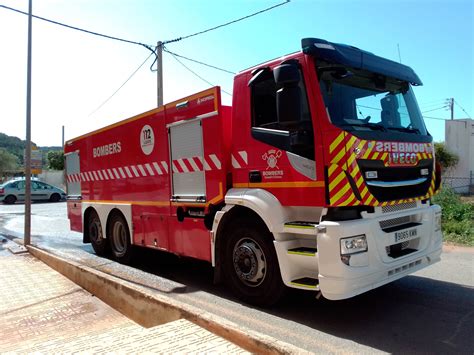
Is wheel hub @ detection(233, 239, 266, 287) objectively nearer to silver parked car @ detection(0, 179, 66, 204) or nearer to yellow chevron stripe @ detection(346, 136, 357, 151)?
yellow chevron stripe @ detection(346, 136, 357, 151)

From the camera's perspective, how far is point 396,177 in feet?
14.9

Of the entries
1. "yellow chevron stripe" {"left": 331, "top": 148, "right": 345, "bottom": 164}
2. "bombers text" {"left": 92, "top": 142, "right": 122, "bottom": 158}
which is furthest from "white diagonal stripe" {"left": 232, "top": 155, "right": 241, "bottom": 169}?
"bombers text" {"left": 92, "top": 142, "right": 122, "bottom": 158}

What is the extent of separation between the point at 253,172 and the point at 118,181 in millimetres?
3730

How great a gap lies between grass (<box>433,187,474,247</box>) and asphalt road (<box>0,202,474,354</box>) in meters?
1.85

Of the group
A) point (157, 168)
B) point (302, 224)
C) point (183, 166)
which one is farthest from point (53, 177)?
point (302, 224)

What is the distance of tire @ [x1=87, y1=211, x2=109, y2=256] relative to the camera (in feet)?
28.0

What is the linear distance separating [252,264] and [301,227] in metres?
0.91

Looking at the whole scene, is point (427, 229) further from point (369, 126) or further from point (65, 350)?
point (65, 350)

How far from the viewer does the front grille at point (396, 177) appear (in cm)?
424

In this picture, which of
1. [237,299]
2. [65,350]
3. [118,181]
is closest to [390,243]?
[237,299]

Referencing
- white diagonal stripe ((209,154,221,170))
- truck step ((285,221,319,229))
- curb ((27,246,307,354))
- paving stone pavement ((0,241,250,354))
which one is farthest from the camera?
white diagonal stripe ((209,154,221,170))

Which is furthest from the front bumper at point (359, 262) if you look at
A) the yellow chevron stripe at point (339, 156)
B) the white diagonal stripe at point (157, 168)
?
the white diagonal stripe at point (157, 168)

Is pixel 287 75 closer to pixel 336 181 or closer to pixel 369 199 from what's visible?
pixel 336 181

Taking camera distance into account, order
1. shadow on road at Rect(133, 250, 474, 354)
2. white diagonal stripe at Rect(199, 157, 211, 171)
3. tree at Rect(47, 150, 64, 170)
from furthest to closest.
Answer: tree at Rect(47, 150, 64, 170) → white diagonal stripe at Rect(199, 157, 211, 171) → shadow on road at Rect(133, 250, 474, 354)
